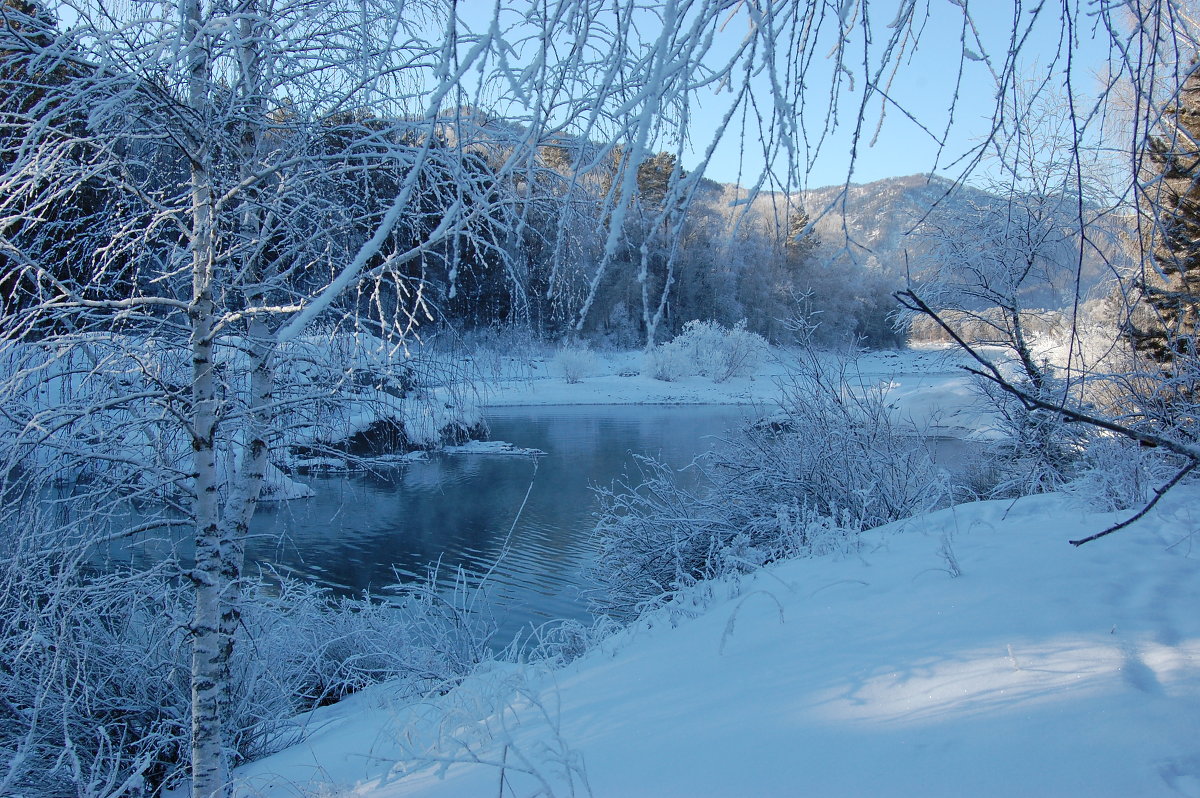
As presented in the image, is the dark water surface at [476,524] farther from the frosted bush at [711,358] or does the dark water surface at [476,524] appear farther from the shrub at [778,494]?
the frosted bush at [711,358]

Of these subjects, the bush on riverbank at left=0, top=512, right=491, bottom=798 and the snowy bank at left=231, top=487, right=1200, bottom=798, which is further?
the bush on riverbank at left=0, top=512, right=491, bottom=798

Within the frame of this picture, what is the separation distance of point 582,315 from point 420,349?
2.78 m

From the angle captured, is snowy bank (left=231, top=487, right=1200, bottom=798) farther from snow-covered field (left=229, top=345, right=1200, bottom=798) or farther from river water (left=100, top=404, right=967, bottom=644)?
river water (left=100, top=404, right=967, bottom=644)

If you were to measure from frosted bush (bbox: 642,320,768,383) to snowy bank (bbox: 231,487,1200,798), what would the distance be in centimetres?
2467

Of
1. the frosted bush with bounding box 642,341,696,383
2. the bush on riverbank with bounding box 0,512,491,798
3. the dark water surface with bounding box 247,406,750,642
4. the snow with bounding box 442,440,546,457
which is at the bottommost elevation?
the dark water surface with bounding box 247,406,750,642

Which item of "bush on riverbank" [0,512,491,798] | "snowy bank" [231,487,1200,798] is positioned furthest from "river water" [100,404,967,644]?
"snowy bank" [231,487,1200,798]

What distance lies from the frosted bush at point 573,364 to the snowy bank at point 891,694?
78.4 ft

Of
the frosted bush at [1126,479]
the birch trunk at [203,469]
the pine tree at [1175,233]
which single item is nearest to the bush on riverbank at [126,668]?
the birch trunk at [203,469]

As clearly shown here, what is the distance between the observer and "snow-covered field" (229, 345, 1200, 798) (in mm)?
1753

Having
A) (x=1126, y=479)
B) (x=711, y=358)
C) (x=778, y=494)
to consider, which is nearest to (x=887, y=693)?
(x=1126, y=479)

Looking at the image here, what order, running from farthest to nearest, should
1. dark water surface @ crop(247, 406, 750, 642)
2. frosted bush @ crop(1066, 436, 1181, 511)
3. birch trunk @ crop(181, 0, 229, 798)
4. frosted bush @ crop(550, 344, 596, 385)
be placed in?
frosted bush @ crop(550, 344, 596, 385), dark water surface @ crop(247, 406, 750, 642), frosted bush @ crop(1066, 436, 1181, 511), birch trunk @ crop(181, 0, 229, 798)

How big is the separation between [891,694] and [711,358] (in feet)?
86.4

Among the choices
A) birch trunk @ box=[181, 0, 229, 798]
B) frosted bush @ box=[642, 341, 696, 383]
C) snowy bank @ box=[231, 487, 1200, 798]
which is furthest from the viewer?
frosted bush @ box=[642, 341, 696, 383]

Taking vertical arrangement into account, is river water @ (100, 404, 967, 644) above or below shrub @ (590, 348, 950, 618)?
below
